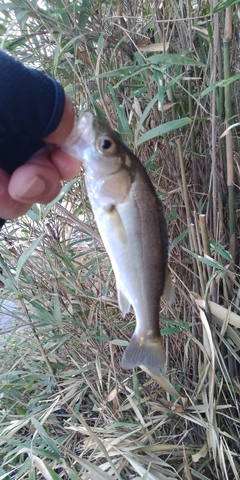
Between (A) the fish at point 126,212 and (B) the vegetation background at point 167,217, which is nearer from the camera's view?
(A) the fish at point 126,212

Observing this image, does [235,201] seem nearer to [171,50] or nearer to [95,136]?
[171,50]

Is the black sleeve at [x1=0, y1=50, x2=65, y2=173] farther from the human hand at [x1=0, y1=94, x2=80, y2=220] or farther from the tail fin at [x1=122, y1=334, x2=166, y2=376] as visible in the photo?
the tail fin at [x1=122, y1=334, x2=166, y2=376]

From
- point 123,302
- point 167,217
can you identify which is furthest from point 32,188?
point 167,217

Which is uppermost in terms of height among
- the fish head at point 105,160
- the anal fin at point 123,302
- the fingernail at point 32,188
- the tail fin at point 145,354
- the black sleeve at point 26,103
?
the black sleeve at point 26,103

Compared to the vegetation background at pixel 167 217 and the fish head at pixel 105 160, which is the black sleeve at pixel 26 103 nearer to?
the fish head at pixel 105 160

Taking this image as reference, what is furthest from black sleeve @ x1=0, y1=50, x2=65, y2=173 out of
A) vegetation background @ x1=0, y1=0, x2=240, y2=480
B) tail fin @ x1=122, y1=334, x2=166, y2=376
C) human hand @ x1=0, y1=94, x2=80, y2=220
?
tail fin @ x1=122, y1=334, x2=166, y2=376

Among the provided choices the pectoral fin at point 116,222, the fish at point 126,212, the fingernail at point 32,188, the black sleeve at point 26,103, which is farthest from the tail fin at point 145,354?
the black sleeve at point 26,103

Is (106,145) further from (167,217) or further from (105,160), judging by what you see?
(167,217)
